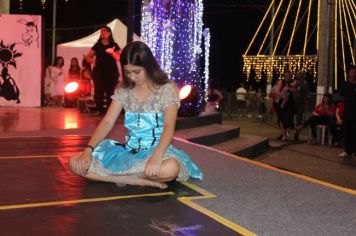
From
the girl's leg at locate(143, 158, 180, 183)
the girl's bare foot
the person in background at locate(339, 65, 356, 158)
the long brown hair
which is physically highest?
the long brown hair

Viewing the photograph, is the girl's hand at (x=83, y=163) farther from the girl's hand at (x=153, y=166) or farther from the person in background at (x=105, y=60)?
the person in background at (x=105, y=60)

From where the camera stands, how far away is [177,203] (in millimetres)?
3754

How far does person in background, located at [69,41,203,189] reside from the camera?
3963 millimetres

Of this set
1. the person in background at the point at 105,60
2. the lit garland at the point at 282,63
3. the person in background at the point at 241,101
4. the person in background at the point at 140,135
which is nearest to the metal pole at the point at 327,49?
the lit garland at the point at 282,63

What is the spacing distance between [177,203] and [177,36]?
5.44 meters

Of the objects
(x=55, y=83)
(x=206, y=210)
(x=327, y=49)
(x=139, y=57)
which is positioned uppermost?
(x=327, y=49)

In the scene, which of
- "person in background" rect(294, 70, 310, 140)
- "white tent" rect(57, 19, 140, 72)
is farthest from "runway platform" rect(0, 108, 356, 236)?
"white tent" rect(57, 19, 140, 72)

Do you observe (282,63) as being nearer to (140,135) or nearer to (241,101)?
(241,101)

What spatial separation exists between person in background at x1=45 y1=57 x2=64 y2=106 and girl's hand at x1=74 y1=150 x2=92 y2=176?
9.40m

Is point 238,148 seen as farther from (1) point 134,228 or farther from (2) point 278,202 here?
(1) point 134,228

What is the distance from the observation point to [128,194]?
157 inches

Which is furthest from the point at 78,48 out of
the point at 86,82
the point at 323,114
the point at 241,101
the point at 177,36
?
the point at 323,114

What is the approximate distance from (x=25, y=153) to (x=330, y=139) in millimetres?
7516

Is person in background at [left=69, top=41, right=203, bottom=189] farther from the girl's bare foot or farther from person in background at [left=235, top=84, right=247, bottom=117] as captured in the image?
person in background at [left=235, top=84, right=247, bottom=117]
